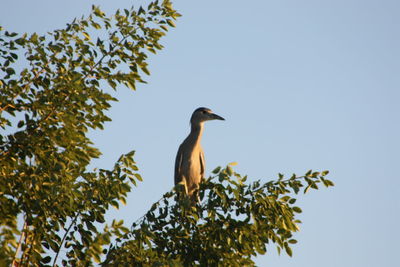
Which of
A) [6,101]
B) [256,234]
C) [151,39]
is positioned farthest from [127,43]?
[256,234]

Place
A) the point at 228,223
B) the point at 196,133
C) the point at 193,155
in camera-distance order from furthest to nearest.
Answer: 1. the point at 196,133
2. the point at 193,155
3. the point at 228,223

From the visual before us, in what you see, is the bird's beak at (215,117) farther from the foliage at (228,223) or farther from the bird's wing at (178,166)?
the foliage at (228,223)

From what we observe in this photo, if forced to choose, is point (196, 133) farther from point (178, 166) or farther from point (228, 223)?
point (228, 223)

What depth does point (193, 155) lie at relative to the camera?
34.8 ft

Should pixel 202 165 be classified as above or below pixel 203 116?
below

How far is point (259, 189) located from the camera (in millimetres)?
6027

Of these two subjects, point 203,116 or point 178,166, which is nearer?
point 178,166

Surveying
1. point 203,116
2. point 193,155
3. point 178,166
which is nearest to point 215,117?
point 203,116

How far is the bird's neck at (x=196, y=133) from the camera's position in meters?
10.9

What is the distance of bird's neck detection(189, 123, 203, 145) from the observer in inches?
427

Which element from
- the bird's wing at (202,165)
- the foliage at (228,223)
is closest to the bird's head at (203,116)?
the bird's wing at (202,165)

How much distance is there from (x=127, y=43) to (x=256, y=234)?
2.55 m

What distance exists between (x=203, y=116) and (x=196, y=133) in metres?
0.33

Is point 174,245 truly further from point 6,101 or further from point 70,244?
point 6,101
